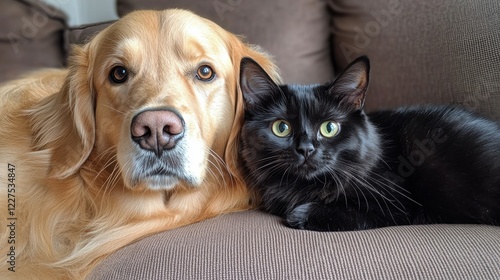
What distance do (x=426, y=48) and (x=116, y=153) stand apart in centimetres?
124

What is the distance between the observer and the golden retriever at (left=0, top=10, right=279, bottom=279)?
1.31m

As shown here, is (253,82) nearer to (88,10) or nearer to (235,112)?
(235,112)

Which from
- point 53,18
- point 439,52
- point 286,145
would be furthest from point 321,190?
point 53,18

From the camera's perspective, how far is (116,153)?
1.34 meters

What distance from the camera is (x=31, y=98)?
1714 mm

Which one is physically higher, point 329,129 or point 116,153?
point 329,129

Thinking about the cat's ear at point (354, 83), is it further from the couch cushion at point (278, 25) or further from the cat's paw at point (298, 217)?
the couch cushion at point (278, 25)

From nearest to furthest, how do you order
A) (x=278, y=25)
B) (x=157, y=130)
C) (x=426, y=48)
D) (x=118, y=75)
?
(x=157, y=130), (x=118, y=75), (x=426, y=48), (x=278, y=25)

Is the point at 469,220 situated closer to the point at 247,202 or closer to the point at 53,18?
the point at 247,202

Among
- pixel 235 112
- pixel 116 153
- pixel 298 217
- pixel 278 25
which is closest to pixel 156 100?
pixel 116 153

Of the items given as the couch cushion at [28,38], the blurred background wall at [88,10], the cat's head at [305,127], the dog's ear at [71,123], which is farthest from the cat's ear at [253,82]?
the blurred background wall at [88,10]

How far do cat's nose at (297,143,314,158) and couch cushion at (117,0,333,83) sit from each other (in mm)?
823

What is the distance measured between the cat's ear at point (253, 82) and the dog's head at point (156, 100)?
0.05 m

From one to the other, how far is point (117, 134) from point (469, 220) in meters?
1.02
